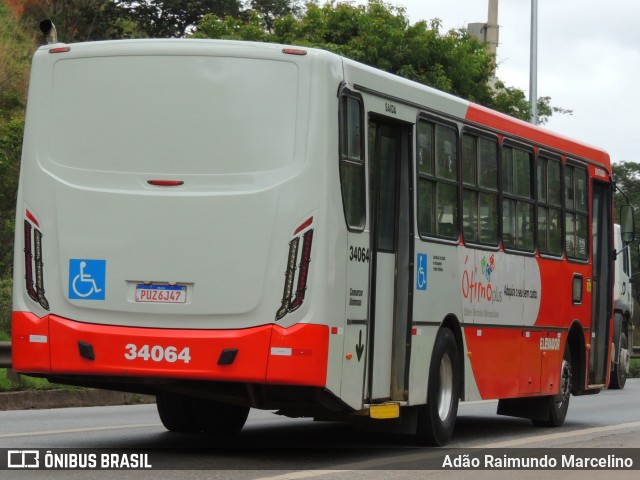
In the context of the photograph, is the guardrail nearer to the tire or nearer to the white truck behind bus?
the tire

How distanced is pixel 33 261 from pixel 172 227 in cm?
112

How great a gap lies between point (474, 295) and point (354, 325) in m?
2.83

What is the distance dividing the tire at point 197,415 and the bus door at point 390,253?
6.62 feet

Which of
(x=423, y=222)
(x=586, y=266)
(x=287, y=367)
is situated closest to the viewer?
(x=287, y=367)

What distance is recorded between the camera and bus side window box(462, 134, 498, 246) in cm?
1378

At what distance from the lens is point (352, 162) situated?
11.3 metres

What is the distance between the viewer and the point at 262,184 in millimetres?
10789

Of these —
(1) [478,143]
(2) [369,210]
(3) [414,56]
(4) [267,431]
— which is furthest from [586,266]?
(3) [414,56]

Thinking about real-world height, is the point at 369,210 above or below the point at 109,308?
above

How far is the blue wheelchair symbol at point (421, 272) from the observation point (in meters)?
12.6

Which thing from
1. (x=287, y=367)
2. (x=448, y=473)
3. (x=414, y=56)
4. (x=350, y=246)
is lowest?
(x=448, y=473)

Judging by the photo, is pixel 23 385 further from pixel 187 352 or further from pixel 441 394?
pixel 187 352

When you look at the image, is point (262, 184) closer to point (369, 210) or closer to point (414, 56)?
point (369, 210)

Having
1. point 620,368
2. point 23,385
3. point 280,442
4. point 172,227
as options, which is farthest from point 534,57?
point 172,227
